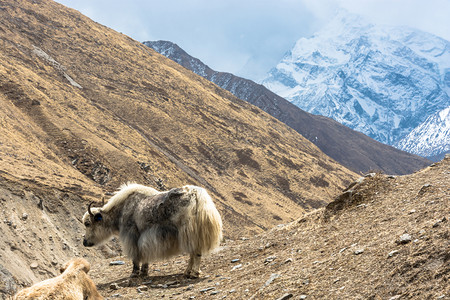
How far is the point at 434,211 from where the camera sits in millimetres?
8211

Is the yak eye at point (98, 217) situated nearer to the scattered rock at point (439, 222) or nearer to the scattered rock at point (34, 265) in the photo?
the scattered rock at point (34, 265)

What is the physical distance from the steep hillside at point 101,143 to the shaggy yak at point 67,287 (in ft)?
15.2

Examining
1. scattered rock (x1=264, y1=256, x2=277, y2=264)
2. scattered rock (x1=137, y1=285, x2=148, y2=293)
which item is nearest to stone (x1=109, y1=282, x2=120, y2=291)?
scattered rock (x1=137, y1=285, x2=148, y2=293)

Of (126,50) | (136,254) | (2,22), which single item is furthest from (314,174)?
(136,254)

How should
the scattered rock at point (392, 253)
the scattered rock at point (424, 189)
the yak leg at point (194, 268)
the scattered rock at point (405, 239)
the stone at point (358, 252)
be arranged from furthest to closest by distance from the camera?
1. the yak leg at point (194, 268)
2. the scattered rock at point (424, 189)
3. the stone at point (358, 252)
4. the scattered rock at point (405, 239)
5. the scattered rock at point (392, 253)

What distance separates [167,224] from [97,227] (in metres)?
3.14

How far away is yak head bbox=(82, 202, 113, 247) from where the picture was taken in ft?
41.7

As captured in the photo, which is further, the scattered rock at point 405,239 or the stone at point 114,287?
the stone at point 114,287

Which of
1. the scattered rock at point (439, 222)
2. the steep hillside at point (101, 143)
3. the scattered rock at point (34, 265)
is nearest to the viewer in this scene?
the scattered rock at point (439, 222)

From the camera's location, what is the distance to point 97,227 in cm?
1278

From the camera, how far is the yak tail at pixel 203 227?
10383mm

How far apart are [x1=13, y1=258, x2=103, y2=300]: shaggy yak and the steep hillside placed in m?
4.64

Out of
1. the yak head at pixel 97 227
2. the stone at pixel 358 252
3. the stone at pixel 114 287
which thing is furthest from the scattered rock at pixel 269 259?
the yak head at pixel 97 227

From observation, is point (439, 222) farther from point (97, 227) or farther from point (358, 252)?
point (97, 227)
